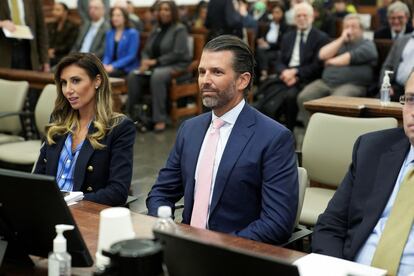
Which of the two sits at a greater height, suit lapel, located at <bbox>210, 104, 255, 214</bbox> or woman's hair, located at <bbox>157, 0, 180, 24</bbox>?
woman's hair, located at <bbox>157, 0, 180, 24</bbox>

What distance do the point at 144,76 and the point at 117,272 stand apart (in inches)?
246

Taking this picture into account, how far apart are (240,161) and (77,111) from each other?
3.28 feet

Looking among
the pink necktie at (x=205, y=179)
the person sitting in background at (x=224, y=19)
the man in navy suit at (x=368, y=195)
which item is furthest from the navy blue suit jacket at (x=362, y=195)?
the person sitting in background at (x=224, y=19)

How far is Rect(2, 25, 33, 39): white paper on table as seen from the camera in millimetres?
6869

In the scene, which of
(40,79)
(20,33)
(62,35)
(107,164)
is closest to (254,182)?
(107,164)

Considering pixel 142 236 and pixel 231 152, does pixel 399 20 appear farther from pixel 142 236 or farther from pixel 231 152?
pixel 142 236

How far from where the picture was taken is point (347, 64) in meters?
6.49

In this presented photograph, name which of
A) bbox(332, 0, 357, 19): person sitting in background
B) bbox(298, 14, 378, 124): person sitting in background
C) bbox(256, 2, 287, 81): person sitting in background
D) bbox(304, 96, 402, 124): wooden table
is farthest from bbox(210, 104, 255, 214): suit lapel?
bbox(332, 0, 357, 19): person sitting in background

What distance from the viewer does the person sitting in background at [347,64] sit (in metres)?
6.42

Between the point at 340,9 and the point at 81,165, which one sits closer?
the point at 81,165

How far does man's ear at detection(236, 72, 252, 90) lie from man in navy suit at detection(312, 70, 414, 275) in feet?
1.73

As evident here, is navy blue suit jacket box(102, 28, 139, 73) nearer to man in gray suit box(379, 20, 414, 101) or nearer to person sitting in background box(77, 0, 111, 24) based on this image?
person sitting in background box(77, 0, 111, 24)

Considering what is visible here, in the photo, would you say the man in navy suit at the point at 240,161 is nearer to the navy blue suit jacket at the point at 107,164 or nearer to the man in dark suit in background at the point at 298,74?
the navy blue suit jacket at the point at 107,164

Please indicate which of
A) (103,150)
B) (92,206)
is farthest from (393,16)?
(92,206)
